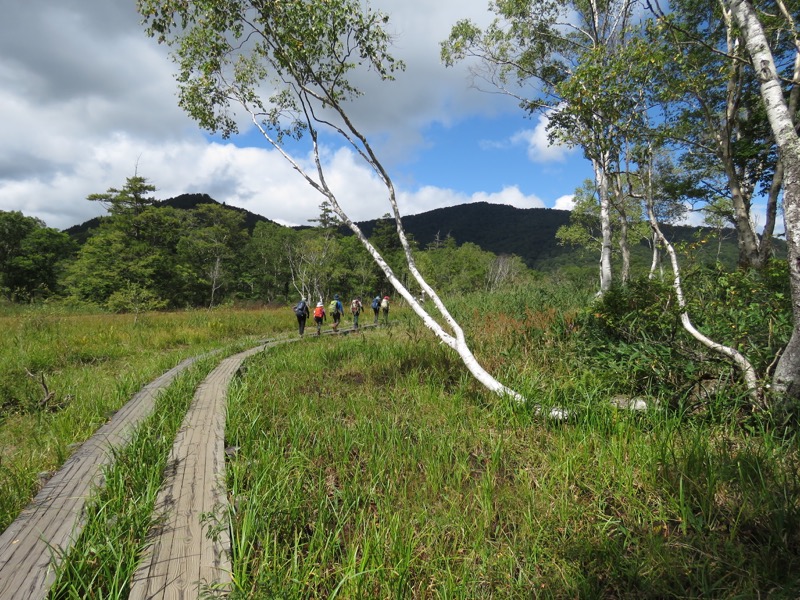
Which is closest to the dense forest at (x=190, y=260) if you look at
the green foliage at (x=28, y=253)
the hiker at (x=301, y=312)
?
the green foliage at (x=28, y=253)

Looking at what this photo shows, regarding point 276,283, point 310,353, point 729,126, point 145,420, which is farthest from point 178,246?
point 729,126

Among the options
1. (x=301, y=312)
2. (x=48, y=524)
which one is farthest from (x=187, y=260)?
(x=48, y=524)

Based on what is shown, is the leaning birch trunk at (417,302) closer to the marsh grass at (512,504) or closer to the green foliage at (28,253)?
the marsh grass at (512,504)

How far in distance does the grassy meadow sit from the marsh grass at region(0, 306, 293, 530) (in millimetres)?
42

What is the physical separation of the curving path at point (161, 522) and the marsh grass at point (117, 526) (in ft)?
0.21

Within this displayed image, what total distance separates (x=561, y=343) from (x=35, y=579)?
624 centimetres

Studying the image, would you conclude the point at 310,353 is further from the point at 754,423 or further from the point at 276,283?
the point at 276,283

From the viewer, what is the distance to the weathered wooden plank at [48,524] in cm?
180

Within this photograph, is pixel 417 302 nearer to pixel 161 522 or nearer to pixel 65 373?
pixel 161 522

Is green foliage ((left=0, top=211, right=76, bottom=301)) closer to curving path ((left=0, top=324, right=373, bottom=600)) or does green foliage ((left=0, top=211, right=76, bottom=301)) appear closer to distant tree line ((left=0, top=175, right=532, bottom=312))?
distant tree line ((left=0, top=175, right=532, bottom=312))

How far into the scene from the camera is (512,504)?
2592 mm

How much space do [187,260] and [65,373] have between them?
38.6 meters

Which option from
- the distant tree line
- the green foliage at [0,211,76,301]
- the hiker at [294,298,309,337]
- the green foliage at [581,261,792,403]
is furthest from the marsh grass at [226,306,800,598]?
the green foliage at [0,211,76,301]

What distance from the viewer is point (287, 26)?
208 inches
